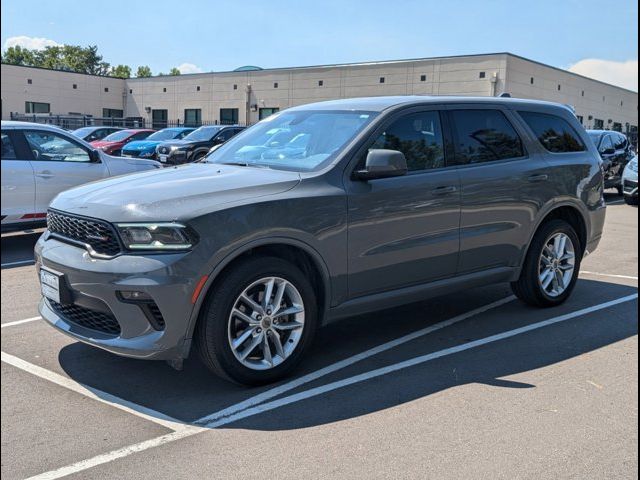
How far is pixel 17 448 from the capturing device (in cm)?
348

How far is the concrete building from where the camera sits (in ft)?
143

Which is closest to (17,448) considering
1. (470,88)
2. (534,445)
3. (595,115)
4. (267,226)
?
(267,226)

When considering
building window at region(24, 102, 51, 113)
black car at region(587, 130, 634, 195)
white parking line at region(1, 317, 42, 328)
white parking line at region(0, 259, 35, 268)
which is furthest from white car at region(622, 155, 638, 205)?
building window at region(24, 102, 51, 113)

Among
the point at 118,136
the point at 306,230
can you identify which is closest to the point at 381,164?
the point at 306,230

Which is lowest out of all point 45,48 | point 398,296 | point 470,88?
point 398,296

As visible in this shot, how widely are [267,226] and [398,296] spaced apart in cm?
132

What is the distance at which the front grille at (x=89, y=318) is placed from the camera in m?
4.13

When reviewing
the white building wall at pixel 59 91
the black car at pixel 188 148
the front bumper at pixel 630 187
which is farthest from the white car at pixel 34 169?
the white building wall at pixel 59 91

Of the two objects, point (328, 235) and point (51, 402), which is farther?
point (328, 235)

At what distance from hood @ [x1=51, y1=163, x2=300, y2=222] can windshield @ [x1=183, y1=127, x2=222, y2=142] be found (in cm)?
1668

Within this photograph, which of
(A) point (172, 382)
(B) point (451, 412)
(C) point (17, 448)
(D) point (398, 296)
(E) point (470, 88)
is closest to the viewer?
(C) point (17, 448)

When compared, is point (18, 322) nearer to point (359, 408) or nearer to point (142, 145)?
point (359, 408)

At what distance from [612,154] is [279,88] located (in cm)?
3637

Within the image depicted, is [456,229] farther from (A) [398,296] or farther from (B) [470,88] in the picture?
(B) [470,88]
